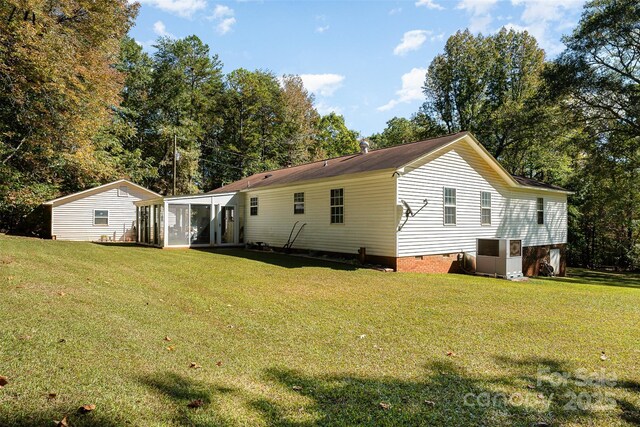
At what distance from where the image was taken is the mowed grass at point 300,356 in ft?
9.49

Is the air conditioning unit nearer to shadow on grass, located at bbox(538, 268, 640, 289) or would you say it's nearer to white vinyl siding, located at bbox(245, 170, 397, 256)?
shadow on grass, located at bbox(538, 268, 640, 289)

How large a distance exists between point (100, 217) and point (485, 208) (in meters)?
21.4

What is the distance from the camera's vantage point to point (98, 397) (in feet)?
9.30

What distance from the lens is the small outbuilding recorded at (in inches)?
851

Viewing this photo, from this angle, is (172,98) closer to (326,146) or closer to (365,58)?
(326,146)

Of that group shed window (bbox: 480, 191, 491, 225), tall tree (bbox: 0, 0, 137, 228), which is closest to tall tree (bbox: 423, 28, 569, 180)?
shed window (bbox: 480, 191, 491, 225)

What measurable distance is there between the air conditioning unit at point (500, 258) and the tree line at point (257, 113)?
10.6 m

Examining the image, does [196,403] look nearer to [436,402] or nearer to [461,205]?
[436,402]

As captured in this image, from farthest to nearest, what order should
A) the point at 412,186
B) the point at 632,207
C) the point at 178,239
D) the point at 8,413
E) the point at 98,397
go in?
the point at 632,207 → the point at 178,239 → the point at 412,186 → the point at 98,397 → the point at 8,413

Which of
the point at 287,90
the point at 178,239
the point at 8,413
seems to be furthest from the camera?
the point at 287,90

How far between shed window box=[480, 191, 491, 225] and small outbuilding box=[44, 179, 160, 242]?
19.7 metres

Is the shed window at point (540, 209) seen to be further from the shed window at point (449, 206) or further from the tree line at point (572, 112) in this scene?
the shed window at point (449, 206)

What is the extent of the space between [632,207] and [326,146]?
2714 cm

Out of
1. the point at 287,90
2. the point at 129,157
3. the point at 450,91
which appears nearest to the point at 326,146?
the point at 287,90
